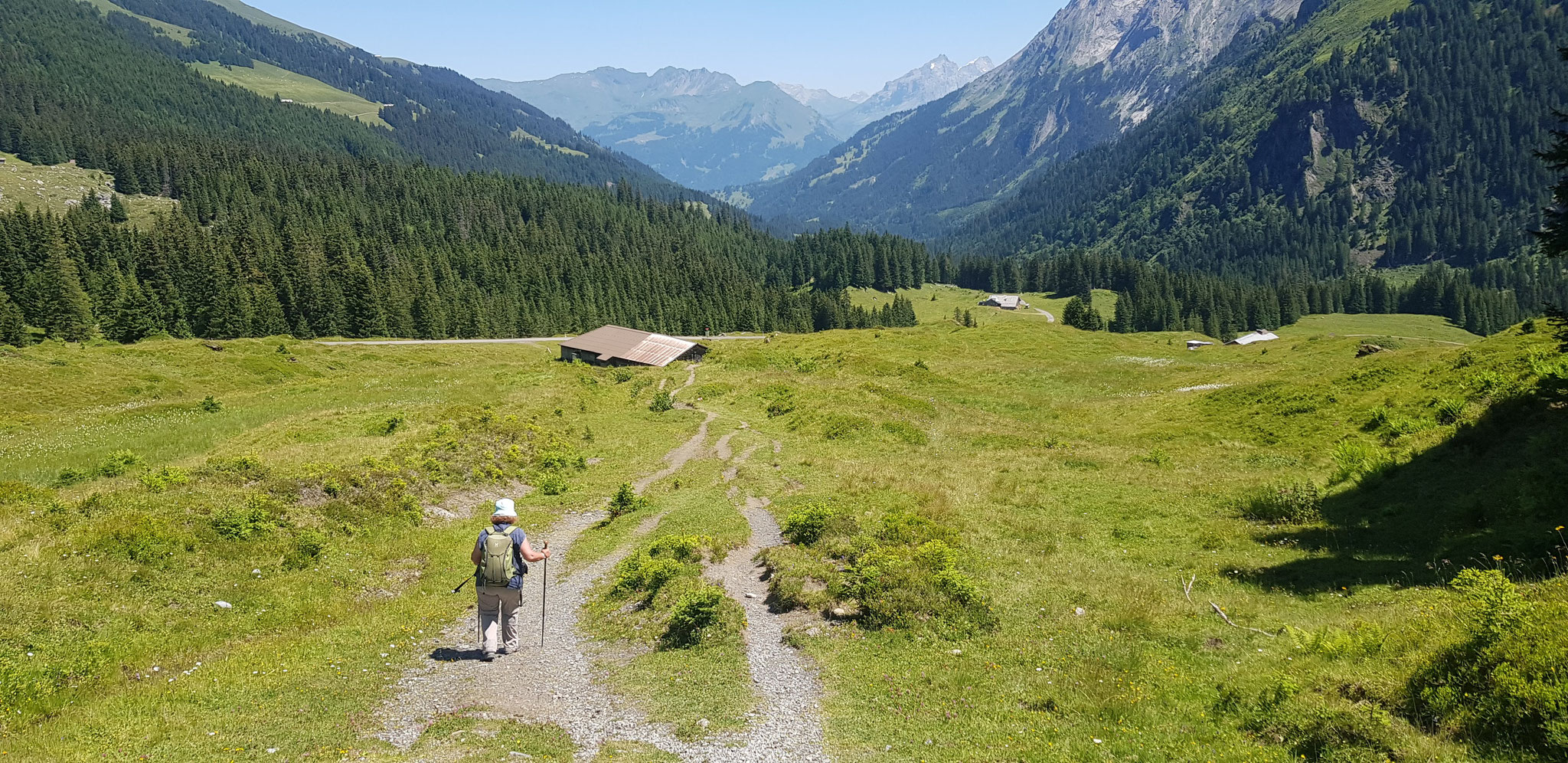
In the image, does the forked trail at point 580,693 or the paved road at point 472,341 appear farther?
the paved road at point 472,341

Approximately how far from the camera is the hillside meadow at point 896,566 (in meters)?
11.5

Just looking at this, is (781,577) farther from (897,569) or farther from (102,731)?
(102,731)

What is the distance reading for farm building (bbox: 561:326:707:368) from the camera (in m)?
94.3

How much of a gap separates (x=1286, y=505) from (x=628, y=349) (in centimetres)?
8280

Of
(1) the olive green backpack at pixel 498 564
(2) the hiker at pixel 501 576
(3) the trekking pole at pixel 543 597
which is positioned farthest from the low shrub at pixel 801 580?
(1) the olive green backpack at pixel 498 564

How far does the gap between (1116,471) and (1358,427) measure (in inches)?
451

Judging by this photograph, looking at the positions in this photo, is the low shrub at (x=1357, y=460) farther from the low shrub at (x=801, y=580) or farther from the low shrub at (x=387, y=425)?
the low shrub at (x=387, y=425)

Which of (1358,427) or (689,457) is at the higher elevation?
(1358,427)

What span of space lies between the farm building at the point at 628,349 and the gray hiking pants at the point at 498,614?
75059 mm

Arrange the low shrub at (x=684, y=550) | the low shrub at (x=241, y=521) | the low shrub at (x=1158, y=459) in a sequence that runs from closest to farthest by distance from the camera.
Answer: the low shrub at (x=241, y=521), the low shrub at (x=684, y=550), the low shrub at (x=1158, y=459)

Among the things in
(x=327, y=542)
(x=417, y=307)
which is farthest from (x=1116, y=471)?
(x=417, y=307)

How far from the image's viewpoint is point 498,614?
16.3 metres

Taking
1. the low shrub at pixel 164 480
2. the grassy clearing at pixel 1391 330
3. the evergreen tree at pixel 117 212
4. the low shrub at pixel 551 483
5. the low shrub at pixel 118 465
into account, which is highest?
the evergreen tree at pixel 117 212

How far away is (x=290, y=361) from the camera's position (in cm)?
8775
